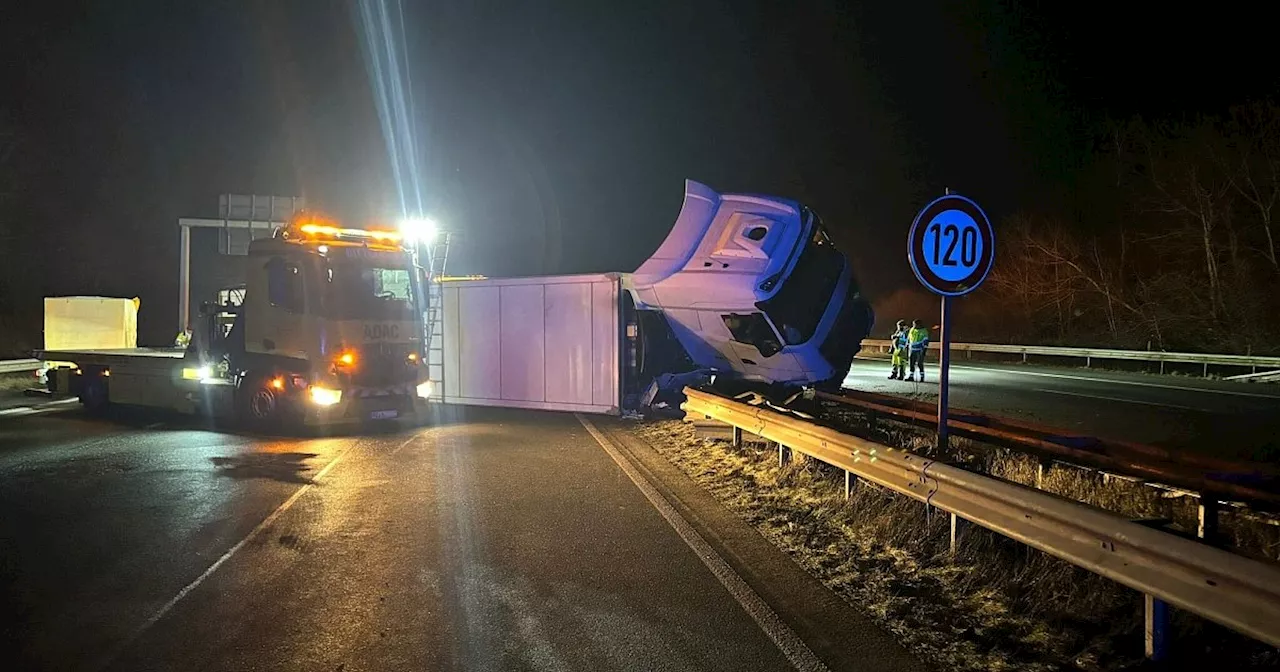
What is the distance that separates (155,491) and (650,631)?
6.42m

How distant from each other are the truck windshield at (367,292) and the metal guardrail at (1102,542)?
8848 mm

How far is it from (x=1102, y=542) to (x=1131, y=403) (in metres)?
13.5

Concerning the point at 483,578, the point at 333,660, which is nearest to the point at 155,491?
the point at 483,578

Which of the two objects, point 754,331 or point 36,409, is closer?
point 754,331

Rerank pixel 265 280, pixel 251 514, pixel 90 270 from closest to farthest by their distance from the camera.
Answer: pixel 251 514 < pixel 265 280 < pixel 90 270

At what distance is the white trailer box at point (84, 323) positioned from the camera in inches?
782

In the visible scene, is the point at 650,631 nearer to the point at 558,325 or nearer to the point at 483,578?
the point at 483,578

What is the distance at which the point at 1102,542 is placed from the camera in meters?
4.46

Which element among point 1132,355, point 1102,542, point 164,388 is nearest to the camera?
point 1102,542

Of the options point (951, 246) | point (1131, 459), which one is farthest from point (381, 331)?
point (1131, 459)

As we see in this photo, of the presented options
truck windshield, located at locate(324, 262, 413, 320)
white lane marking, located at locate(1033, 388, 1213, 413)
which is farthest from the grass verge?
white lane marking, located at locate(1033, 388, 1213, 413)

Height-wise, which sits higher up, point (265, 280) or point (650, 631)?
point (265, 280)

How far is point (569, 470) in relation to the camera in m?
10.3

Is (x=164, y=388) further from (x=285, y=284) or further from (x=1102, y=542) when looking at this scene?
(x=1102, y=542)
